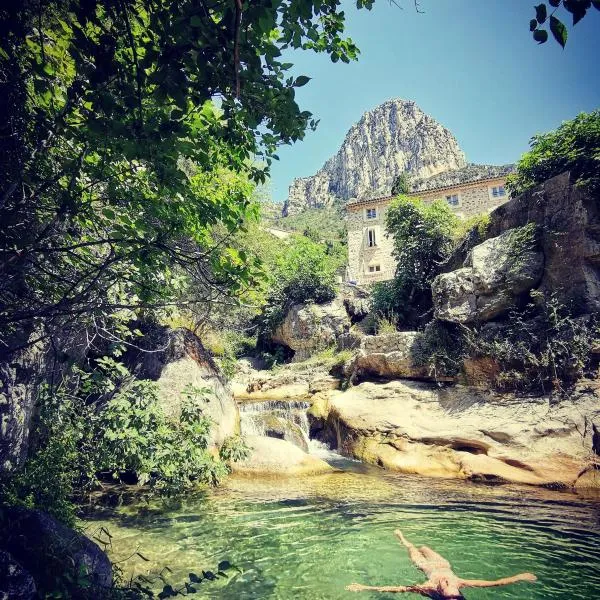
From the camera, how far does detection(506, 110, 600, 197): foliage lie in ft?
36.7

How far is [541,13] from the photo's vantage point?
173cm

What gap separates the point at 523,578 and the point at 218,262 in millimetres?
5362

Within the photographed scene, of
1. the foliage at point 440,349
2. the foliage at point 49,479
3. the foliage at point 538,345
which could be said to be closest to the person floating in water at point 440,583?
the foliage at point 49,479

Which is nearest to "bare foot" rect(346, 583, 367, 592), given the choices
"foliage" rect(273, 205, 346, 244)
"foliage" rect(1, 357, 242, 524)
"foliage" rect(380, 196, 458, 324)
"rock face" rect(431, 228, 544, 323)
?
"foliage" rect(1, 357, 242, 524)

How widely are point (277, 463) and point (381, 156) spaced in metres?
136

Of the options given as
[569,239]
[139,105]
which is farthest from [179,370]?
[569,239]

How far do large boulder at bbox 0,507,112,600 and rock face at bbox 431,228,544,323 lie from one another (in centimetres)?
1204

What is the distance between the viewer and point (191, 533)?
6.07 metres

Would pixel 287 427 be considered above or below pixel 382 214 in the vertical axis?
Answer: below

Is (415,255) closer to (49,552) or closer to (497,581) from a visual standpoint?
(497,581)

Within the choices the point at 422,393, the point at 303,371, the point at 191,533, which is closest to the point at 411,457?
the point at 422,393

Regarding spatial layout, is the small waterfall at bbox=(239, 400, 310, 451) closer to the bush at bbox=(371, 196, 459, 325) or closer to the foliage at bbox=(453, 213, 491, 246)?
the bush at bbox=(371, 196, 459, 325)

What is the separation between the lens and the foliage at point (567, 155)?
36.7 feet

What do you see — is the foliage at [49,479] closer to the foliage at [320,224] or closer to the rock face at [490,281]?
the rock face at [490,281]
